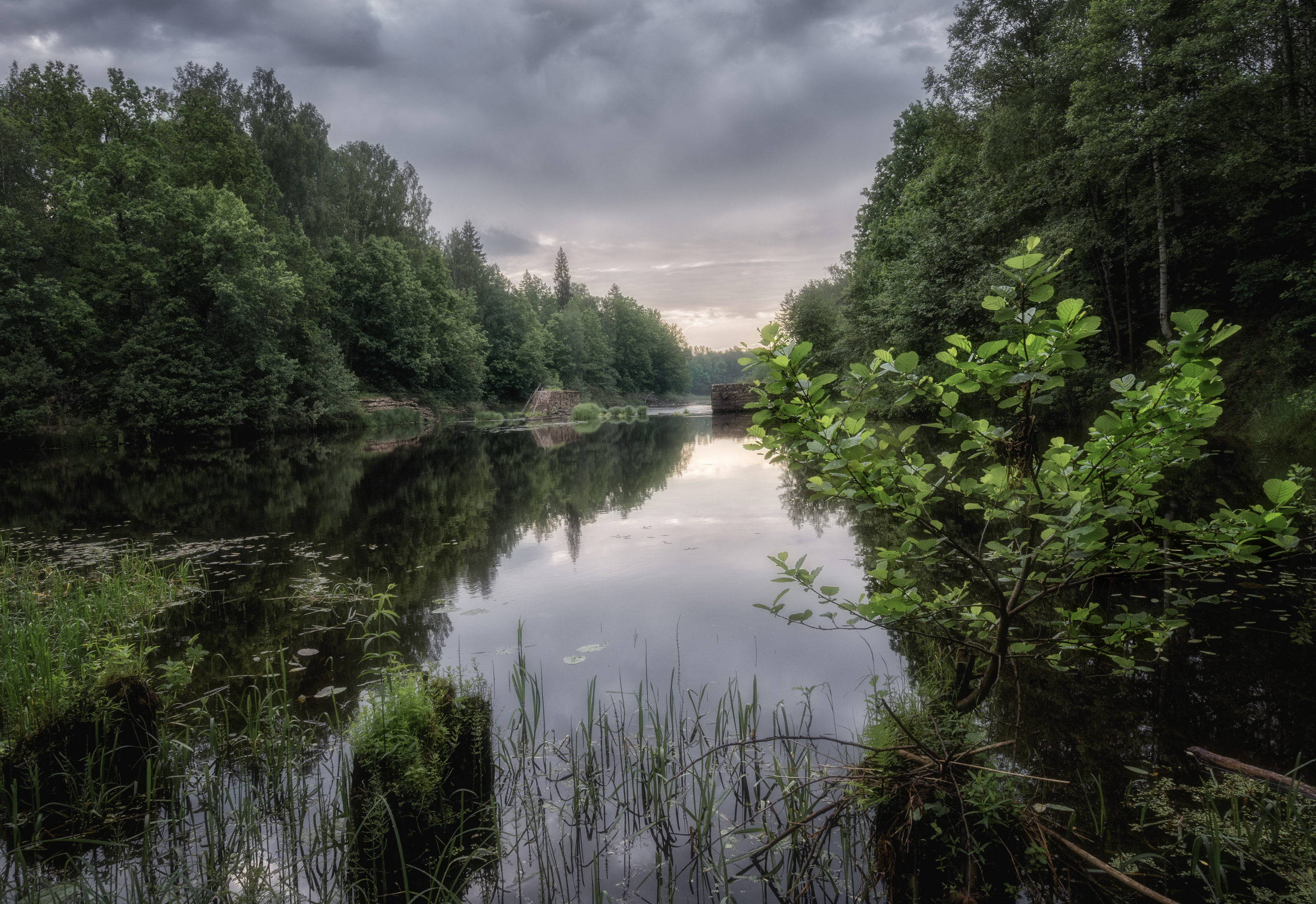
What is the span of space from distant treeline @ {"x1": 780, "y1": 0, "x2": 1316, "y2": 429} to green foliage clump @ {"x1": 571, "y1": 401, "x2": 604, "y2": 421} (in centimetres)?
3035

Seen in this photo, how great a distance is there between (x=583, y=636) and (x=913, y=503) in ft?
14.0

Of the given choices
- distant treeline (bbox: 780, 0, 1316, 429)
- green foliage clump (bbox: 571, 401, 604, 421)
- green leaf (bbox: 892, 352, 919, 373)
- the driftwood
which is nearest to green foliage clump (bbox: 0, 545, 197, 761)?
green leaf (bbox: 892, 352, 919, 373)

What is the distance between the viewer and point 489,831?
9.84 ft

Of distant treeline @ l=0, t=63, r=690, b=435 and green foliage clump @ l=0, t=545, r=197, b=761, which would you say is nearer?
green foliage clump @ l=0, t=545, r=197, b=761

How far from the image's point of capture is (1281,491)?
79.2 inches

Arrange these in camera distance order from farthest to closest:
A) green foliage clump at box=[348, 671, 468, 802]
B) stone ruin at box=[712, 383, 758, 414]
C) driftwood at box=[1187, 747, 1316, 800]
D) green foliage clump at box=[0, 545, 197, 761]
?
stone ruin at box=[712, 383, 758, 414], green foliage clump at box=[0, 545, 197, 761], green foliage clump at box=[348, 671, 468, 802], driftwood at box=[1187, 747, 1316, 800]

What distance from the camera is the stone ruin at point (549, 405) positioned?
2283 inches

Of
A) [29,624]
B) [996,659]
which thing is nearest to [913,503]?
[996,659]

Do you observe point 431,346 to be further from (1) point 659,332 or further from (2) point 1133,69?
(1) point 659,332

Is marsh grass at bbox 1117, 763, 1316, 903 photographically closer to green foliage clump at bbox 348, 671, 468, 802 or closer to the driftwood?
the driftwood

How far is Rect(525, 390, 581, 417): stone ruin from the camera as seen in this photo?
58.0 metres

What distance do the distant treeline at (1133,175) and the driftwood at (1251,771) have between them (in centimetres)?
1606

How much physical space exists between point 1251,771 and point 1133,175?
20.7 m

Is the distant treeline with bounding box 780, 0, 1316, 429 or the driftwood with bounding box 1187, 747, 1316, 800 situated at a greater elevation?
the distant treeline with bounding box 780, 0, 1316, 429
